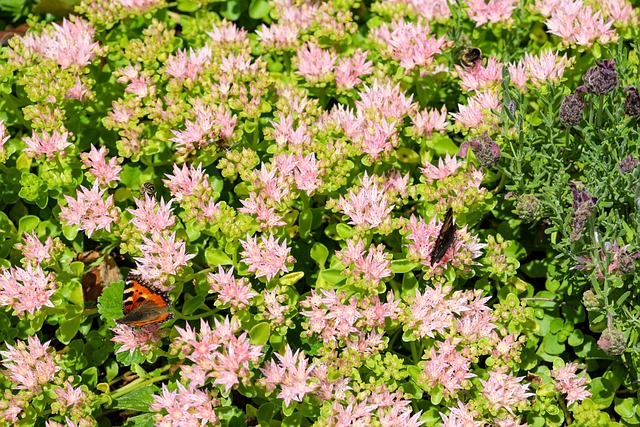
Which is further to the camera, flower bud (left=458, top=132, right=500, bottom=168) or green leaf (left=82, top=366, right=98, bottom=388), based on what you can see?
green leaf (left=82, top=366, right=98, bottom=388)

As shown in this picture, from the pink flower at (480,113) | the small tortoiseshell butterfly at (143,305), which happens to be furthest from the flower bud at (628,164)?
the small tortoiseshell butterfly at (143,305)

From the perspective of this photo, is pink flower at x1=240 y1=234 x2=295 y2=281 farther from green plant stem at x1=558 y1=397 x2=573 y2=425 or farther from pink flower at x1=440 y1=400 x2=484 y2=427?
green plant stem at x1=558 y1=397 x2=573 y2=425

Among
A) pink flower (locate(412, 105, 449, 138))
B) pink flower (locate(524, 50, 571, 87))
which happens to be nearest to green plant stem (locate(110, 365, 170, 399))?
pink flower (locate(412, 105, 449, 138))

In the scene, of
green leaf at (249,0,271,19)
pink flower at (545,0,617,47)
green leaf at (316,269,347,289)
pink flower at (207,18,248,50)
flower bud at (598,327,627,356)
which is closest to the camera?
flower bud at (598,327,627,356)

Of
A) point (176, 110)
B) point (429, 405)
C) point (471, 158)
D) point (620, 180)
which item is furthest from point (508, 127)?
point (176, 110)

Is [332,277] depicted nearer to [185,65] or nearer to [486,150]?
[486,150]

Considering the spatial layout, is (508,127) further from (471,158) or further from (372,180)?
(372,180)

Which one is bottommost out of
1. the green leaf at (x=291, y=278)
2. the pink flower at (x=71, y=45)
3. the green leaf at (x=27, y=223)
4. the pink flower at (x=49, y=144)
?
the green leaf at (x=27, y=223)

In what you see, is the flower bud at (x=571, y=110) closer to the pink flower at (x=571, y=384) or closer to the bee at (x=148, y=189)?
the pink flower at (x=571, y=384)
